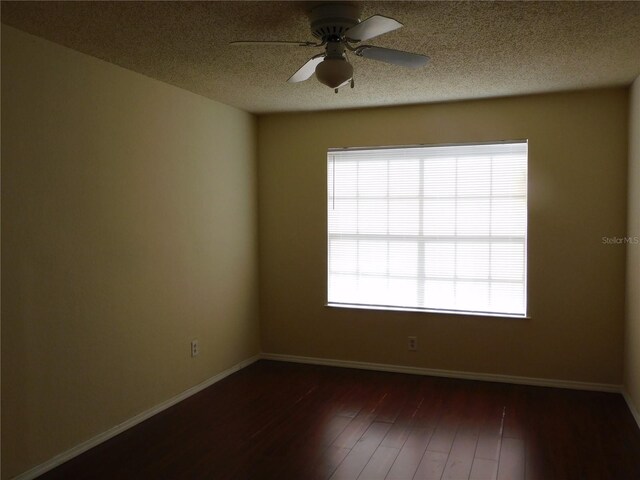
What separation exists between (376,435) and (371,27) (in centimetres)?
245

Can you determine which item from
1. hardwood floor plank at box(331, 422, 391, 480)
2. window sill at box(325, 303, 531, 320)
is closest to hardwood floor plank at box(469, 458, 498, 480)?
hardwood floor plank at box(331, 422, 391, 480)

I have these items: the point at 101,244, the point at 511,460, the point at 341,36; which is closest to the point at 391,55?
the point at 341,36

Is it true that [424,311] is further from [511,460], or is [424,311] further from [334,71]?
[334,71]

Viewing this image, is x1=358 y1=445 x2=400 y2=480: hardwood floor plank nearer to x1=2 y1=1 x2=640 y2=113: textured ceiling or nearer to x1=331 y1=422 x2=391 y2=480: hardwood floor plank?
x1=331 y1=422 x2=391 y2=480: hardwood floor plank

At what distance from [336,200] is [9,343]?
3.00 metres

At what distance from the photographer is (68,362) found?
3086 millimetres

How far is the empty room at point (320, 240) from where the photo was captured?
2.79 meters

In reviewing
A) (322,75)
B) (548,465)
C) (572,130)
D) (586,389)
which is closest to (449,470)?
(548,465)

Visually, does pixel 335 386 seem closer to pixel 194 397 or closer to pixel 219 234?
pixel 194 397

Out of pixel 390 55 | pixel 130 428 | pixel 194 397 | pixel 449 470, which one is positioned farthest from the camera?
pixel 194 397

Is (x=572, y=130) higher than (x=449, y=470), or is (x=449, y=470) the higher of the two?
(x=572, y=130)

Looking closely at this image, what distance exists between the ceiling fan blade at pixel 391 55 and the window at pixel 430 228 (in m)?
1.93

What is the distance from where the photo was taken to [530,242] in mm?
4312

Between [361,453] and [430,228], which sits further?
[430,228]
